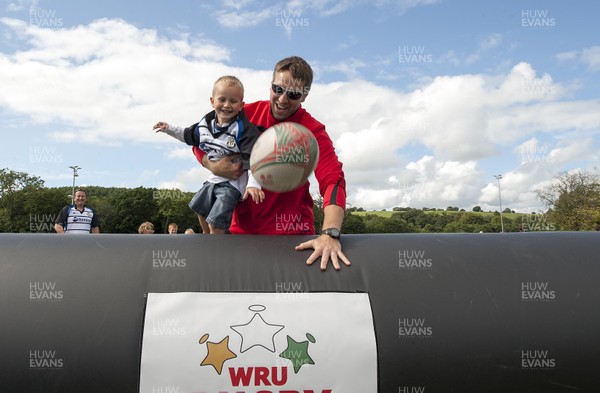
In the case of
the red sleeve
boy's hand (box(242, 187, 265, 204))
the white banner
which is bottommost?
the white banner

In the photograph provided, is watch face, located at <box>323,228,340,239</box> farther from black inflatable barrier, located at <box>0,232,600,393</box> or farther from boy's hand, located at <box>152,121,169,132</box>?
boy's hand, located at <box>152,121,169,132</box>

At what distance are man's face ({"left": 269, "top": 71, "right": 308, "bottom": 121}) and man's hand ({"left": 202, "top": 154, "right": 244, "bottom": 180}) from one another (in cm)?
50

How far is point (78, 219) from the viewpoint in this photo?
1126cm

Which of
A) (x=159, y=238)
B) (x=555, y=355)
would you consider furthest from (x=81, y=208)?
(x=555, y=355)

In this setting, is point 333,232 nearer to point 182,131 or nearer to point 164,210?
point 182,131

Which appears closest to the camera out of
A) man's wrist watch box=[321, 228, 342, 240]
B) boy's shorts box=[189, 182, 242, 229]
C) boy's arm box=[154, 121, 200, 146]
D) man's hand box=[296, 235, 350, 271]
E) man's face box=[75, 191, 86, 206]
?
man's hand box=[296, 235, 350, 271]

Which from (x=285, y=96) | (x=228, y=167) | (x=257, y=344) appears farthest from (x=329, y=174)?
(x=257, y=344)

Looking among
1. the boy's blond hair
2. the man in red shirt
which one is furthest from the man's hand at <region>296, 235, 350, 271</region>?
the boy's blond hair

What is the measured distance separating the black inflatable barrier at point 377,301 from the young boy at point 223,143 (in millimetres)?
434

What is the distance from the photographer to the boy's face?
13.5 ft

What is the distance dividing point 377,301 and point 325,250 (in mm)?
495

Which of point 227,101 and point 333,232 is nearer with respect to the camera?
point 333,232

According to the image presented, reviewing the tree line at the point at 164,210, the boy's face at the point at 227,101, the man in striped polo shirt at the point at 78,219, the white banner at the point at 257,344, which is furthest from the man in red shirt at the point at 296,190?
the tree line at the point at 164,210

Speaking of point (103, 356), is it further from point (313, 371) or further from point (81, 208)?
point (81, 208)
